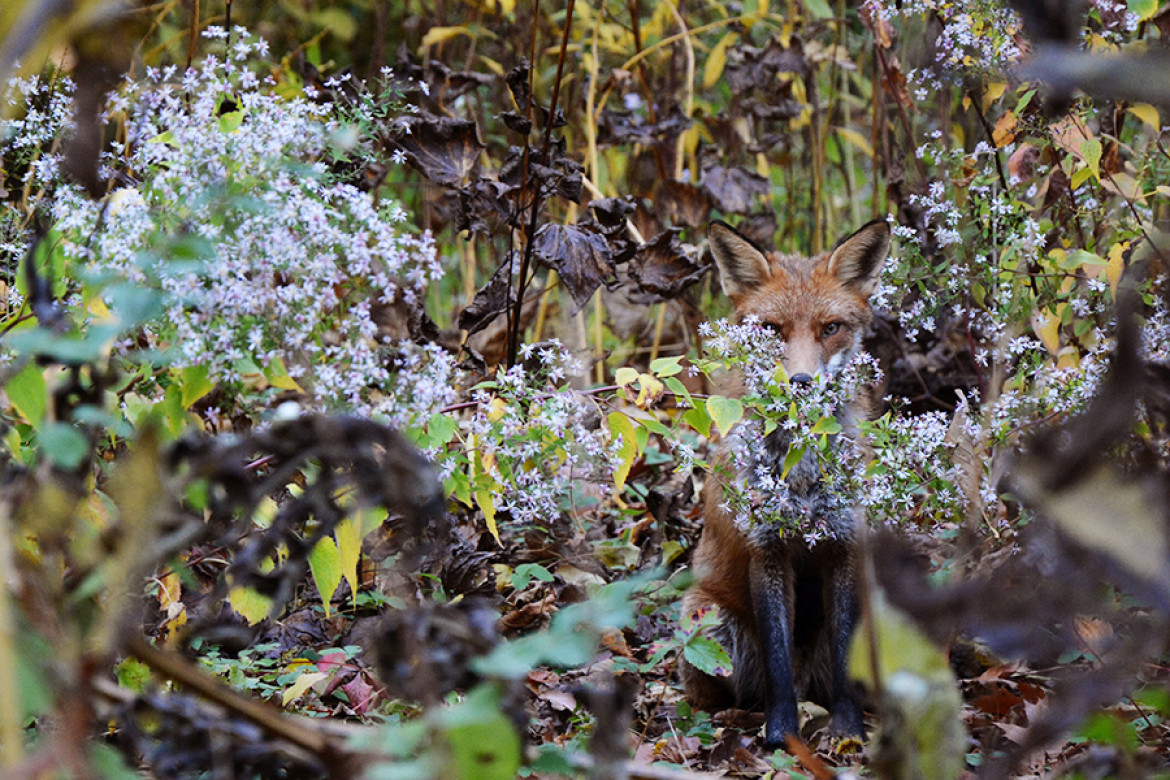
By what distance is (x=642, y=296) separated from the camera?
517cm

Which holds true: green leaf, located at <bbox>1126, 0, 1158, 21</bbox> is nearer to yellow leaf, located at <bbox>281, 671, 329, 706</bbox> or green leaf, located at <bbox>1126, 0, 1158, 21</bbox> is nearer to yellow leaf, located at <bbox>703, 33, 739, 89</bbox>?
yellow leaf, located at <bbox>281, 671, 329, 706</bbox>

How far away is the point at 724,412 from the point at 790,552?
108 cm

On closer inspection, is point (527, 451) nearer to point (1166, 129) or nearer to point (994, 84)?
point (994, 84)

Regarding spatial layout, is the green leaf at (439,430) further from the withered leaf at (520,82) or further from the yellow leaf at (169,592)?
the withered leaf at (520,82)

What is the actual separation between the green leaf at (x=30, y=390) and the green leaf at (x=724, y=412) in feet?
5.36

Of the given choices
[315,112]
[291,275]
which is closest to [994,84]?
[315,112]

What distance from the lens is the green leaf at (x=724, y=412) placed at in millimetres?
2732

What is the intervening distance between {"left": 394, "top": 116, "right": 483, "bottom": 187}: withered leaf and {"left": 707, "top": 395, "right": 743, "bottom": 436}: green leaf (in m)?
1.56

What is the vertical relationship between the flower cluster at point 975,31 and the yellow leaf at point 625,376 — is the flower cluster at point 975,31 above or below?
above

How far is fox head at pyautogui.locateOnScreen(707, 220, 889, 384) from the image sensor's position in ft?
13.3

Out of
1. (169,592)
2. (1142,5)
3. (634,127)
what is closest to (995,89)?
(1142,5)

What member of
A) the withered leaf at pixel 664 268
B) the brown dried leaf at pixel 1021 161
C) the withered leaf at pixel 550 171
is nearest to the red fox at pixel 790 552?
the withered leaf at pixel 664 268

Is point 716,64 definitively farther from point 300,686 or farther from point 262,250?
point 262,250

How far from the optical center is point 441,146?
395 cm
